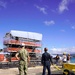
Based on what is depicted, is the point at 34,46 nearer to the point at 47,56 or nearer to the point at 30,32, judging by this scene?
the point at 30,32

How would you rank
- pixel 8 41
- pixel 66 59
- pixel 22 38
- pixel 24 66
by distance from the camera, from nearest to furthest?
pixel 24 66 < pixel 66 59 < pixel 8 41 < pixel 22 38

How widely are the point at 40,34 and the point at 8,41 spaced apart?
6653mm

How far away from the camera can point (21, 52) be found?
432 inches

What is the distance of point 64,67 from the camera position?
13.4 m

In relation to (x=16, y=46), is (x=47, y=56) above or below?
below

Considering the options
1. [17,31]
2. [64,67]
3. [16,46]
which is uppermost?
[17,31]

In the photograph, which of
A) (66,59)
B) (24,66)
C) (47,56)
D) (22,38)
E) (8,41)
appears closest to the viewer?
(24,66)

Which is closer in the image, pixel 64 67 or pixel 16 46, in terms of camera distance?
pixel 64 67

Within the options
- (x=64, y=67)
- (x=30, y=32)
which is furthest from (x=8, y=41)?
(x=64, y=67)

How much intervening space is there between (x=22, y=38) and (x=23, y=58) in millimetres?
25247

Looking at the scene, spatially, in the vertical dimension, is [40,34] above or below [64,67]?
above

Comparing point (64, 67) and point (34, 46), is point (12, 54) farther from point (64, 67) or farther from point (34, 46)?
point (64, 67)

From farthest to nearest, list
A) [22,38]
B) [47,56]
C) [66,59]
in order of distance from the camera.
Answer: [22,38]
[66,59]
[47,56]

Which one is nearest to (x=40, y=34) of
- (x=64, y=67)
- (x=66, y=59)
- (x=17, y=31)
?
(x=17, y=31)
